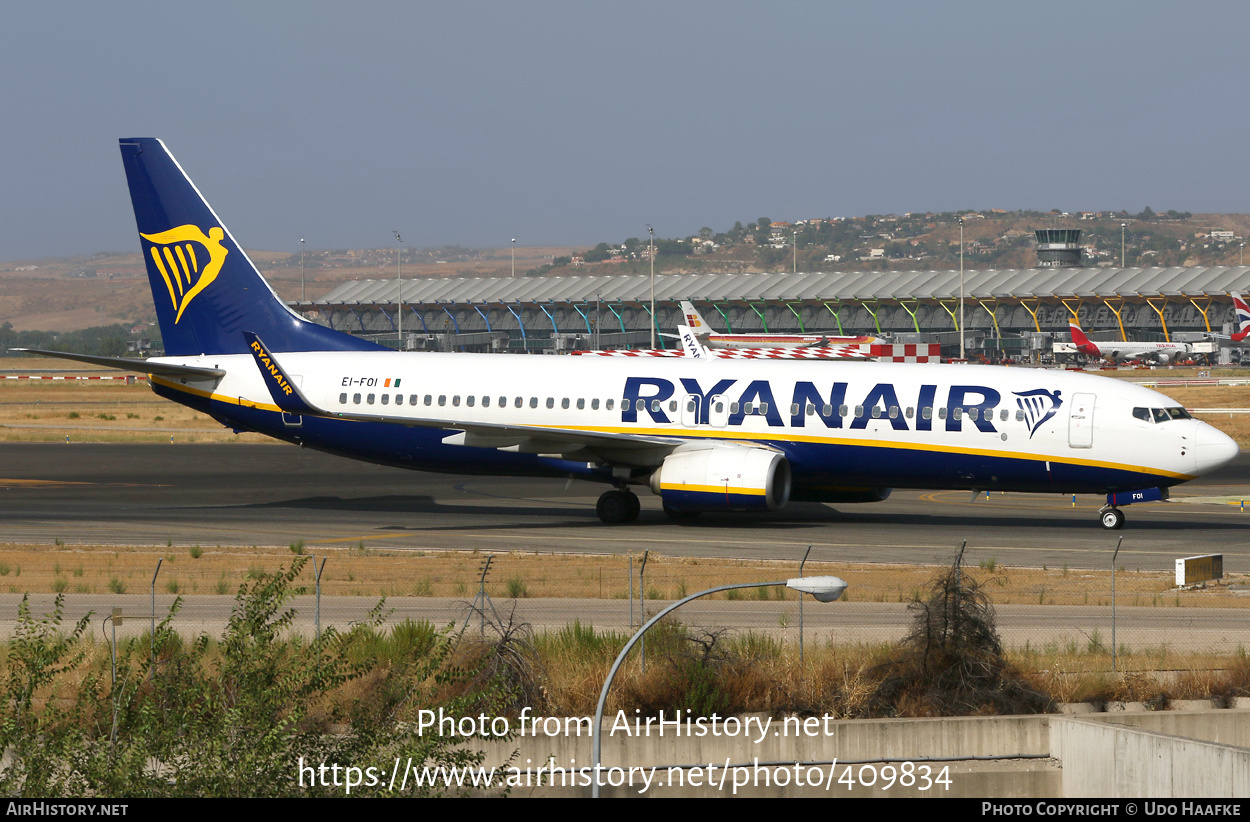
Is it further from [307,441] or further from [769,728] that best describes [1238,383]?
[769,728]

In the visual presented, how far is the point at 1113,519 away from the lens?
121 feet

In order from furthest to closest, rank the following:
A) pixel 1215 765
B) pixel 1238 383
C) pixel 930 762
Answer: pixel 1238 383 → pixel 930 762 → pixel 1215 765

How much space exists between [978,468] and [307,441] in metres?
19.6

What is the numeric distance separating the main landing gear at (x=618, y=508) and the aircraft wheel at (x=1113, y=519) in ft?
42.4

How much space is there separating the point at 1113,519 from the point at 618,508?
44.6 ft

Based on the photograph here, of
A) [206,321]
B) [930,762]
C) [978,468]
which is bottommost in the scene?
[930,762]

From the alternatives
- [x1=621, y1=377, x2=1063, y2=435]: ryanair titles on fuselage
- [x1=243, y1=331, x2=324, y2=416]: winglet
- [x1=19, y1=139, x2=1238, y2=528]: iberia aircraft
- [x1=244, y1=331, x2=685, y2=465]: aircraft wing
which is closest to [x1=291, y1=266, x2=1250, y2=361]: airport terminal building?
[x1=19, y1=139, x2=1238, y2=528]: iberia aircraft

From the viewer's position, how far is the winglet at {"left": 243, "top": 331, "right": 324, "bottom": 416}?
37.6m

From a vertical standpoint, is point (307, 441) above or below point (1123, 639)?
above

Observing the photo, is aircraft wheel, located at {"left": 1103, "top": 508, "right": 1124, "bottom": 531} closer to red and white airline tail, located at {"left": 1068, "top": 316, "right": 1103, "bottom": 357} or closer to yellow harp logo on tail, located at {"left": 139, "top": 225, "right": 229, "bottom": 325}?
yellow harp logo on tail, located at {"left": 139, "top": 225, "right": 229, "bottom": 325}

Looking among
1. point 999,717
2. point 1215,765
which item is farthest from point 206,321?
point 1215,765

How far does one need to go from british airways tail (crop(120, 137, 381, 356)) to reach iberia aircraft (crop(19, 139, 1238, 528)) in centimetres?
A: 5

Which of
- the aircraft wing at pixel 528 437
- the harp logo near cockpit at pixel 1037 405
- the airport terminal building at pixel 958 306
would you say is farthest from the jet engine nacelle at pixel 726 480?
the airport terminal building at pixel 958 306

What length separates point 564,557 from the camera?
31.9 meters
